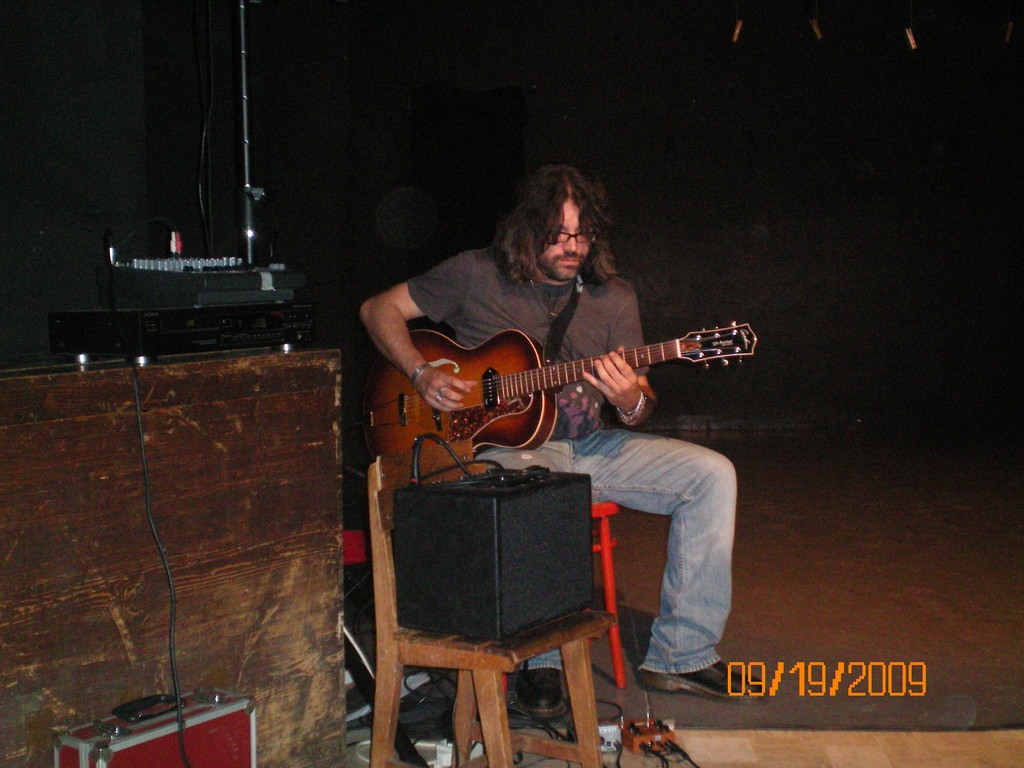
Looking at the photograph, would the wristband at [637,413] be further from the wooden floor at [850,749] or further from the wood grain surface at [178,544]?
the wood grain surface at [178,544]

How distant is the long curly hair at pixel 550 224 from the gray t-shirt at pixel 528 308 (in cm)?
5

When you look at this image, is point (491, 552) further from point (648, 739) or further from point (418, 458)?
point (648, 739)

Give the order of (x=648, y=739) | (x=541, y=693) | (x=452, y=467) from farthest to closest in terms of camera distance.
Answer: (x=541, y=693)
(x=648, y=739)
(x=452, y=467)

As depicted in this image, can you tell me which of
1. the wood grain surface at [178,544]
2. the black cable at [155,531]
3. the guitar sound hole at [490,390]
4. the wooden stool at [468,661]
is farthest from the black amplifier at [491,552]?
the guitar sound hole at [490,390]

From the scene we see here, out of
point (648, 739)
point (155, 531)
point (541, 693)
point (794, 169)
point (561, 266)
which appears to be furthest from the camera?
point (794, 169)

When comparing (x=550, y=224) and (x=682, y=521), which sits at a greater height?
(x=550, y=224)

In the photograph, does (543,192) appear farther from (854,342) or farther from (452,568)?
(854,342)

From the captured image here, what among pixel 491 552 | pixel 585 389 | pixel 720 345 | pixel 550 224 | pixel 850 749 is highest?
pixel 550 224

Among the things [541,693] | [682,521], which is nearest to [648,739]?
[541,693]

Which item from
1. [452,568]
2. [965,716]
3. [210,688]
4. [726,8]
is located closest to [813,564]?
[965,716]

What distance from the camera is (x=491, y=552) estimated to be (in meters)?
1.74

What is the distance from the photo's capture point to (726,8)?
23.2 ft

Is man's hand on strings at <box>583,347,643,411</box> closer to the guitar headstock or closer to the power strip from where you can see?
the guitar headstock
